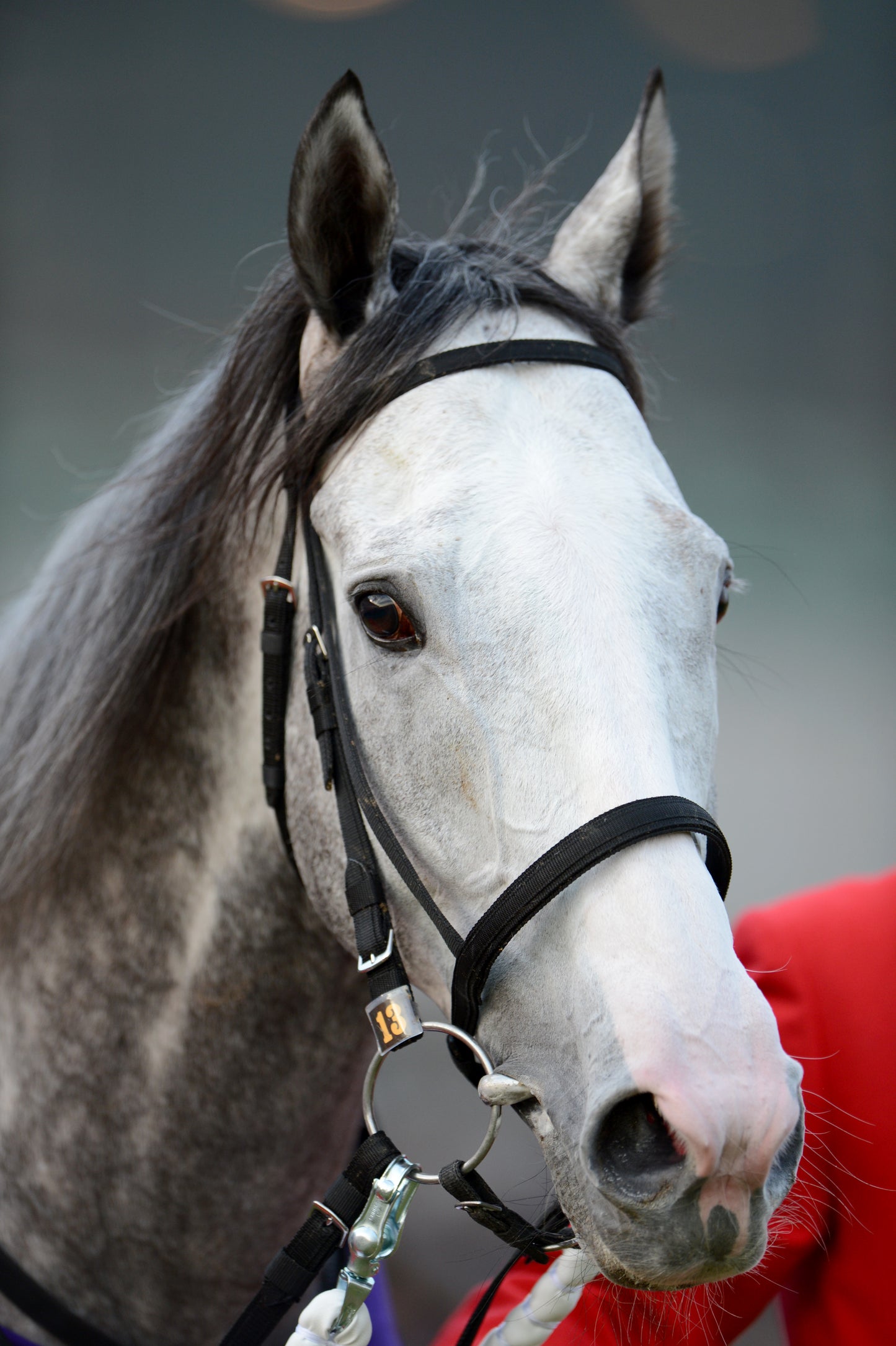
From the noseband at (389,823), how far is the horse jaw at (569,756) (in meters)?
0.02

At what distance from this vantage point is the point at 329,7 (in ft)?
9.37

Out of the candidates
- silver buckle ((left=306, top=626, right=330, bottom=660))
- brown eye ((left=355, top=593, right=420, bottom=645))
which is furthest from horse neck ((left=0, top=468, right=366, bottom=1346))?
brown eye ((left=355, top=593, right=420, bottom=645))

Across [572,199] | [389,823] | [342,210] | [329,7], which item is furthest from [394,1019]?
[329,7]

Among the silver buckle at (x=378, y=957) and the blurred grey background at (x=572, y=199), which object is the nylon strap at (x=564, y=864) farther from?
the blurred grey background at (x=572, y=199)

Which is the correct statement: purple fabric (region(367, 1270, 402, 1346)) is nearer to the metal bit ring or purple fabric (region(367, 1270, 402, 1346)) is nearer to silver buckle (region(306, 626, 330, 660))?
the metal bit ring

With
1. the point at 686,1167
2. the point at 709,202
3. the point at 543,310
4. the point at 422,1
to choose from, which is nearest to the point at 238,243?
the point at 422,1

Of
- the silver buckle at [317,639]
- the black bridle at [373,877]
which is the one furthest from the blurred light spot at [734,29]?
the silver buckle at [317,639]

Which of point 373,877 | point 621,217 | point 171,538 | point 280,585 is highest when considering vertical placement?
point 621,217

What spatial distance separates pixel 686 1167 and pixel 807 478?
10.4 feet

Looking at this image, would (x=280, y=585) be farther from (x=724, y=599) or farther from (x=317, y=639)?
(x=724, y=599)

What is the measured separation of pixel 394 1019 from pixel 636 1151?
0.25 metres

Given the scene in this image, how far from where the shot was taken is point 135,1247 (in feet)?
3.34

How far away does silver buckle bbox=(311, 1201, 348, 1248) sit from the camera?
81cm

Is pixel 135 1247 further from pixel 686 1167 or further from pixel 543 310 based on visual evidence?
pixel 543 310
